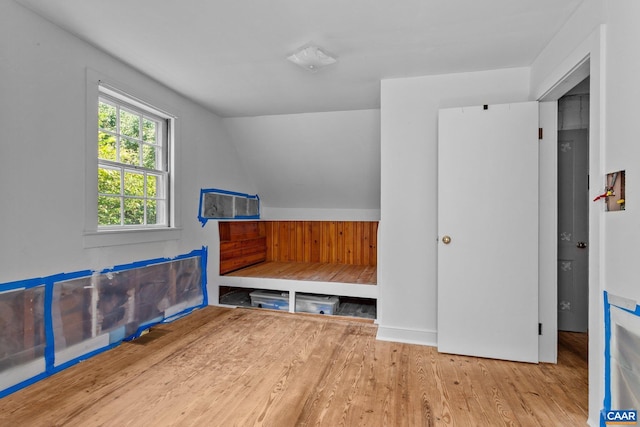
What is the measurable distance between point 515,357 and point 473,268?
2.41 ft

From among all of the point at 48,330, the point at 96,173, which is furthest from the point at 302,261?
the point at 48,330

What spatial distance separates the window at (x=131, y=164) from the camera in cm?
257

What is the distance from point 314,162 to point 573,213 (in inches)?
116

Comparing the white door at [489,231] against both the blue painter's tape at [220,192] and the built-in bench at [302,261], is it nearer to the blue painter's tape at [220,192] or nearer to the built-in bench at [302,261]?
the built-in bench at [302,261]

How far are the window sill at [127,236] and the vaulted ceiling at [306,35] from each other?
142cm

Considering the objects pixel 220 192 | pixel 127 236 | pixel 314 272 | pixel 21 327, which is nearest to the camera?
pixel 21 327

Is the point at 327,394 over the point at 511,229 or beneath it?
beneath

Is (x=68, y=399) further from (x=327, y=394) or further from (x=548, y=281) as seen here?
(x=548, y=281)

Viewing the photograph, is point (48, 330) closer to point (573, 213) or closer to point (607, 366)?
point (607, 366)

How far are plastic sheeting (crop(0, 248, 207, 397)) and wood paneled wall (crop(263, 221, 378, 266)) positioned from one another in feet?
6.97

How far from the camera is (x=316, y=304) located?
3.88m

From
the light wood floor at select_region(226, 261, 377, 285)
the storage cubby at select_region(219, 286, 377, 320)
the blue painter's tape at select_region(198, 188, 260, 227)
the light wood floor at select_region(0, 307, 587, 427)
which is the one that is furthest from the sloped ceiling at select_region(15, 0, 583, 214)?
the light wood floor at select_region(0, 307, 587, 427)

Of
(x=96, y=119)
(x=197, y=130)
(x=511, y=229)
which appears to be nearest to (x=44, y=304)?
(x=96, y=119)

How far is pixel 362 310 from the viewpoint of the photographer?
396 cm
